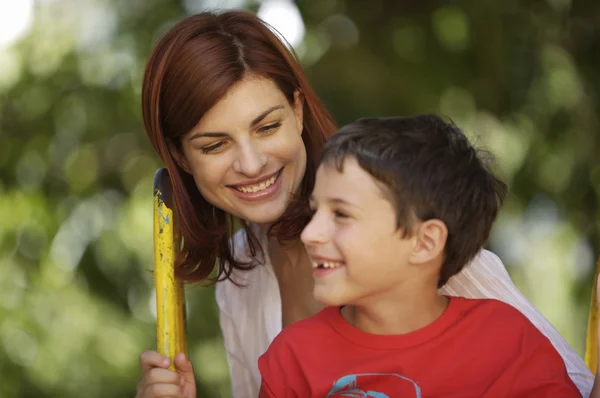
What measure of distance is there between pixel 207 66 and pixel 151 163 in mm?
2208

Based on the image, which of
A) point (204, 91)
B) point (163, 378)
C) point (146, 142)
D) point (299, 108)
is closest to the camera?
point (163, 378)

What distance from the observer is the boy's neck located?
6.10ft

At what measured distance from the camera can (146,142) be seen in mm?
4453

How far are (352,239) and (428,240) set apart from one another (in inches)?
6.0

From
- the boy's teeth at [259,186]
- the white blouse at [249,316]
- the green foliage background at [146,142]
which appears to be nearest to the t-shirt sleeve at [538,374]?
the white blouse at [249,316]

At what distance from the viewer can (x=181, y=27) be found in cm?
239

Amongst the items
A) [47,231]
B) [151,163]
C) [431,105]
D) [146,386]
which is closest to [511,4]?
[431,105]

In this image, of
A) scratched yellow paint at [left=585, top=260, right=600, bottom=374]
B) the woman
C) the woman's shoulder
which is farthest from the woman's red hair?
scratched yellow paint at [left=585, top=260, right=600, bottom=374]

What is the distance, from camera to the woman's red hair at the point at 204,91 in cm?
231

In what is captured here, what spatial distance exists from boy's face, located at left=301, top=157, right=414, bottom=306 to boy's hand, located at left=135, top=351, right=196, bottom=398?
0.43 m

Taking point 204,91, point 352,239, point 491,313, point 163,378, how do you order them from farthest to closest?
point 204,91 → point 163,378 → point 491,313 → point 352,239

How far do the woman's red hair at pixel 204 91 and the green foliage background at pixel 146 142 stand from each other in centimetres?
137

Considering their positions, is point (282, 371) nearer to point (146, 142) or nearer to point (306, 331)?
point (306, 331)

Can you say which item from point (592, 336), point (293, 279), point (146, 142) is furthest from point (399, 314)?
point (146, 142)
